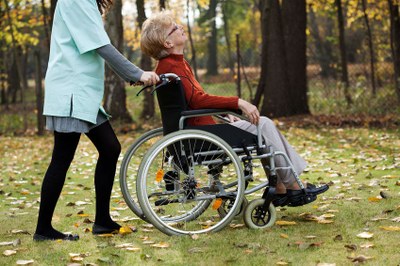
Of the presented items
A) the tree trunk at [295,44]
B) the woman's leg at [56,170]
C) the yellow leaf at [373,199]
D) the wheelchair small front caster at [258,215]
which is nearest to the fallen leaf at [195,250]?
the wheelchair small front caster at [258,215]

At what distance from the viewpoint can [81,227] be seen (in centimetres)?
474

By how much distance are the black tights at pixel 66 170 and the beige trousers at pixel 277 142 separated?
79 cm

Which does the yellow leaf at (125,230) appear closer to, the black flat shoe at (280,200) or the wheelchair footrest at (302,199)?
the black flat shoe at (280,200)

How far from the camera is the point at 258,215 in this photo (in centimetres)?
432

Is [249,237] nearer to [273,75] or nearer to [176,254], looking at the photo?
[176,254]

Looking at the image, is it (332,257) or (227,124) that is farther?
(227,124)

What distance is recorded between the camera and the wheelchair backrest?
4.18m

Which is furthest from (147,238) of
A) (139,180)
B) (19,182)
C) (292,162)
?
(19,182)

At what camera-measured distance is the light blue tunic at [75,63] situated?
3.99 meters

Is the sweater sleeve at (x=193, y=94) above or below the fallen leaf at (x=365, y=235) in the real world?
above

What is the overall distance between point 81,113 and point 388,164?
4248mm

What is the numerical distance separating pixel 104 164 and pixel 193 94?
0.70 meters

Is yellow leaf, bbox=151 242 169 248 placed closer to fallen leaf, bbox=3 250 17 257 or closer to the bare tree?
fallen leaf, bbox=3 250 17 257

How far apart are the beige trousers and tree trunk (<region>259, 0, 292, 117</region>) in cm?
816
